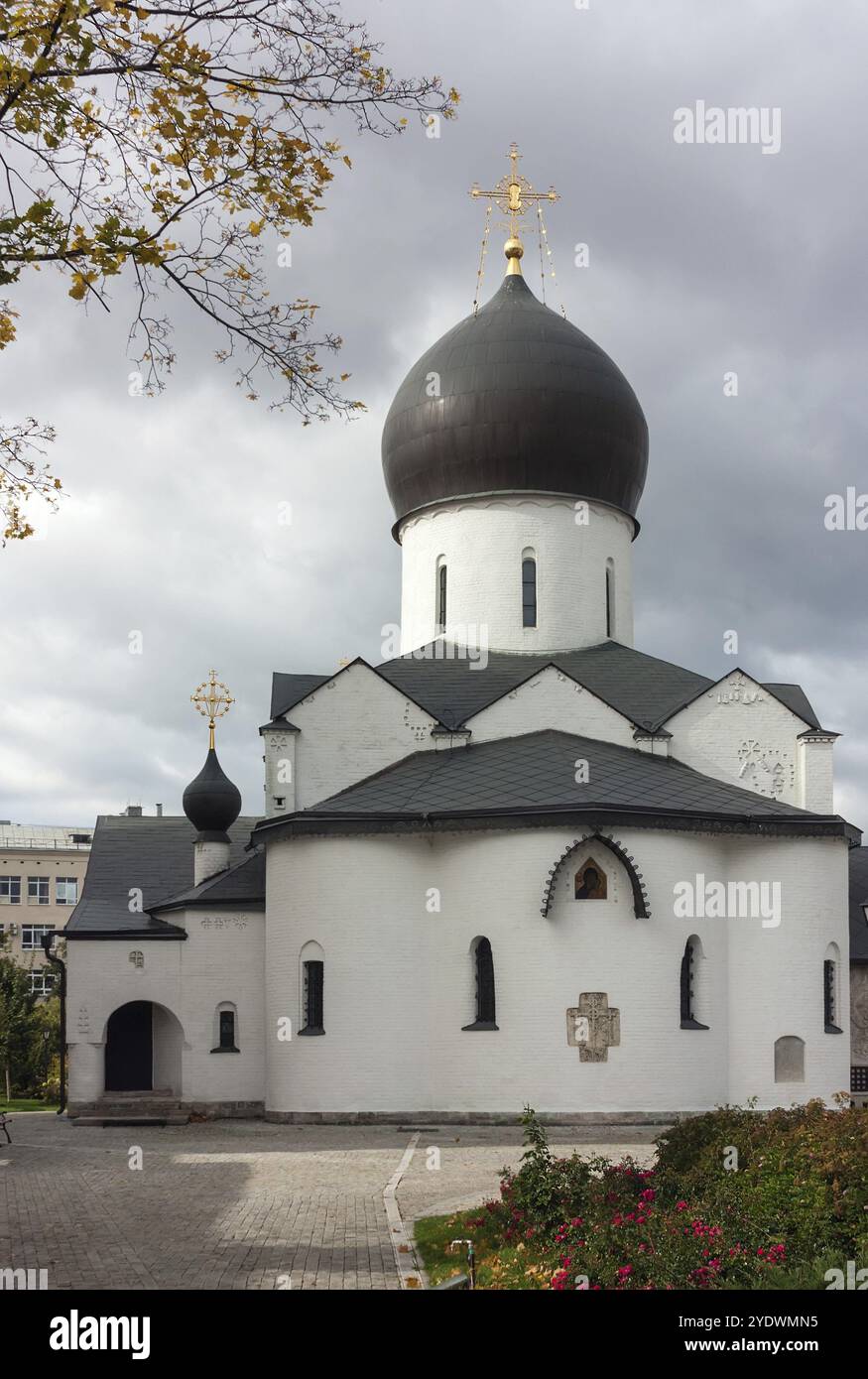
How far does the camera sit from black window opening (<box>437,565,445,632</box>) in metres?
27.8

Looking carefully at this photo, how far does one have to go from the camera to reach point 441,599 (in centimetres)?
2791

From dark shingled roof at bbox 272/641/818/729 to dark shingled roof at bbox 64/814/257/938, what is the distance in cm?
387

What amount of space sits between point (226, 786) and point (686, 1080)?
930cm

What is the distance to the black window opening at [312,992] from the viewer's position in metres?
22.0

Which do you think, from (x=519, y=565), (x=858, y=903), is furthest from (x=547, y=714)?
(x=858, y=903)

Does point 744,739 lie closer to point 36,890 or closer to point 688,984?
point 688,984

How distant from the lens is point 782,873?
22453 mm

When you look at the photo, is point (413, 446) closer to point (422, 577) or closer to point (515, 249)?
point (422, 577)

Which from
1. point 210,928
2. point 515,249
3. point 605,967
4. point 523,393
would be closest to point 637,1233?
point 605,967

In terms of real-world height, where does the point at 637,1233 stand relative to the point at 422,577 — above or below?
below

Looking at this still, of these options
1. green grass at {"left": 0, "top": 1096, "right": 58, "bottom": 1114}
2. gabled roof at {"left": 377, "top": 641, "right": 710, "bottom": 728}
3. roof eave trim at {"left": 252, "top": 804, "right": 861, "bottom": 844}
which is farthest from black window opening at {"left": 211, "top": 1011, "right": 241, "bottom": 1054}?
green grass at {"left": 0, "top": 1096, "right": 58, "bottom": 1114}

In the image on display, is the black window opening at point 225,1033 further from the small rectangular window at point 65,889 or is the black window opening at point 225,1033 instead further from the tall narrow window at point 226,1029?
the small rectangular window at point 65,889

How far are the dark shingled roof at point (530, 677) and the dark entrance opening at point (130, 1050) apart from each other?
224 inches

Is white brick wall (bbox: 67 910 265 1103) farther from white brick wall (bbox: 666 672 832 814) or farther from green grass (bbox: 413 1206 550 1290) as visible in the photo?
green grass (bbox: 413 1206 550 1290)
